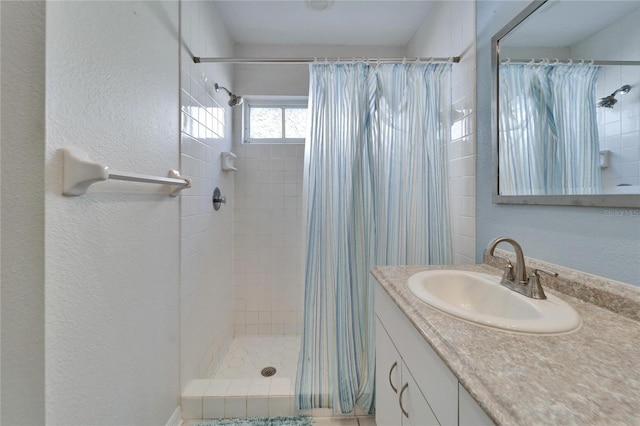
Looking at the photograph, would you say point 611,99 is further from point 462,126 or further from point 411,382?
point 411,382

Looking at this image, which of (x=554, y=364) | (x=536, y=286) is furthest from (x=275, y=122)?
(x=554, y=364)

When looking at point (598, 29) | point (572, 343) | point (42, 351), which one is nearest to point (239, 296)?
point (42, 351)

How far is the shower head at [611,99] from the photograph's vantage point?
0.67 meters

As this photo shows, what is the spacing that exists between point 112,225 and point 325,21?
1.89m

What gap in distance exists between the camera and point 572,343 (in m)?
0.51

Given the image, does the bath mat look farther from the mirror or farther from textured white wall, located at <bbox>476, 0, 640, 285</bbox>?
the mirror

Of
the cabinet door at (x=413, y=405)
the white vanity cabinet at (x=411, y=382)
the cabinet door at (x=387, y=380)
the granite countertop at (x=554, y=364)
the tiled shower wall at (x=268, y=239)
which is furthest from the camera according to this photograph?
the tiled shower wall at (x=268, y=239)

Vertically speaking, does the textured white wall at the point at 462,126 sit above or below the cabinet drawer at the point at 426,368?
above

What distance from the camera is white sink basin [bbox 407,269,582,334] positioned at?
0.56 metres

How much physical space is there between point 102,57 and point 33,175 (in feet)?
1.42

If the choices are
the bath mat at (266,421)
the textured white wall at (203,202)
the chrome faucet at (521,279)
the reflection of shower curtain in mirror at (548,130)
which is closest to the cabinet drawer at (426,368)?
the chrome faucet at (521,279)

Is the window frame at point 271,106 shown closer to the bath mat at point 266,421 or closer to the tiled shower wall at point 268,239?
the tiled shower wall at point 268,239

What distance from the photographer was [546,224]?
2.89 ft

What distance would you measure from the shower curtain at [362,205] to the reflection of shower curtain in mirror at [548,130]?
0.30 metres
